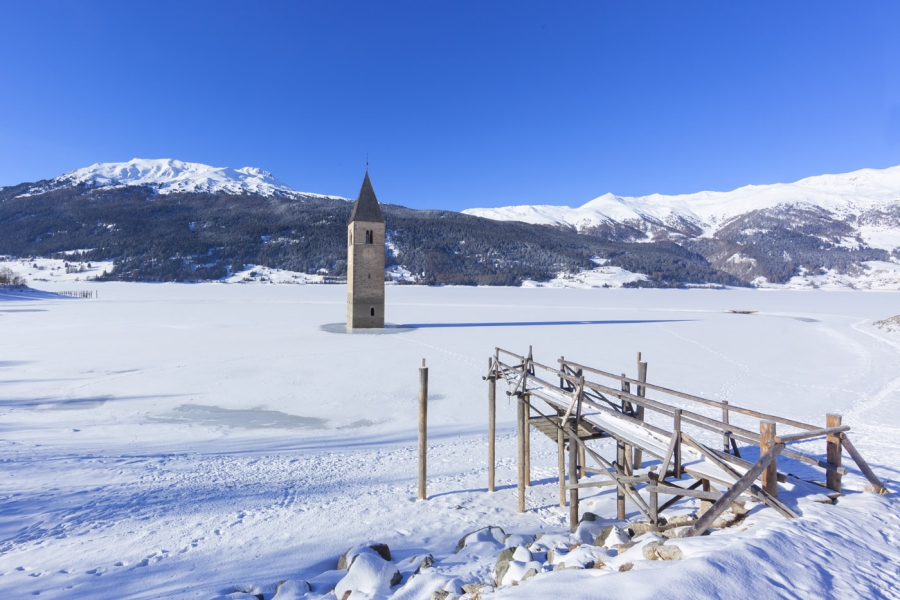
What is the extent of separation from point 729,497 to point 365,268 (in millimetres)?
26895

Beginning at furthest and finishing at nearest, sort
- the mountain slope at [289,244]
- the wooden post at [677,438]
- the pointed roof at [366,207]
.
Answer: the mountain slope at [289,244] → the pointed roof at [366,207] → the wooden post at [677,438]

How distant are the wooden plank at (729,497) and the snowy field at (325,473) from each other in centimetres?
15

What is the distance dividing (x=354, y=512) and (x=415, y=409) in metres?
5.66

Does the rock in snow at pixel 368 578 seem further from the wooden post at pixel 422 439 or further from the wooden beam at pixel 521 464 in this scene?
the wooden beam at pixel 521 464

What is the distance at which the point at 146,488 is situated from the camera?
8.18 meters

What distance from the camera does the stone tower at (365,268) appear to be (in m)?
29.5

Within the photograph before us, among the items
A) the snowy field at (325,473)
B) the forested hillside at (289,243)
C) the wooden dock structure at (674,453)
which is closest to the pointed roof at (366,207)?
the snowy field at (325,473)

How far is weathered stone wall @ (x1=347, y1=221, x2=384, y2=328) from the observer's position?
29516 millimetres

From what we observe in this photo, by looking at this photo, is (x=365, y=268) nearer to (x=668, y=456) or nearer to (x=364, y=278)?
(x=364, y=278)

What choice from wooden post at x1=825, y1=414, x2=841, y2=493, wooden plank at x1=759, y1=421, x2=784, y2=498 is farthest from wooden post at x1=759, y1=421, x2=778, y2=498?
wooden post at x1=825, y1=414, x2=841, y2=493

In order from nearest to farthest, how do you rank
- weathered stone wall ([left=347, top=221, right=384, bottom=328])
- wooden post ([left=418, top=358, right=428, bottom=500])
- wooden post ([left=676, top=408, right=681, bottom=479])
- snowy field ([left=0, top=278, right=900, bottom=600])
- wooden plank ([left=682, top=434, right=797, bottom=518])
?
snowy field ([left=0, top=278, right=900, bottom=600]) < wooden plank ([left=682, top=434, right=797, bottom=518]) < wooden post ([left=676, top=408, right=681, bottom=479]) < wooden post ([left=418, top=358, right=428, bottom=500]) < weathered stone wall ([left=347, top=221, right=384, bottom=328])

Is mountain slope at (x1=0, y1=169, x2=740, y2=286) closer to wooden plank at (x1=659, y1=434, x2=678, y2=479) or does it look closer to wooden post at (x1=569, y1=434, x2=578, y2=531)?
wooden post at (x1=569, y1=434, x2=578, y2=531)

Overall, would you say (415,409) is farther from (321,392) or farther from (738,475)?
(738,475)

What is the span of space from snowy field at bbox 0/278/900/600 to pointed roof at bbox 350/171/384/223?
429 inches
